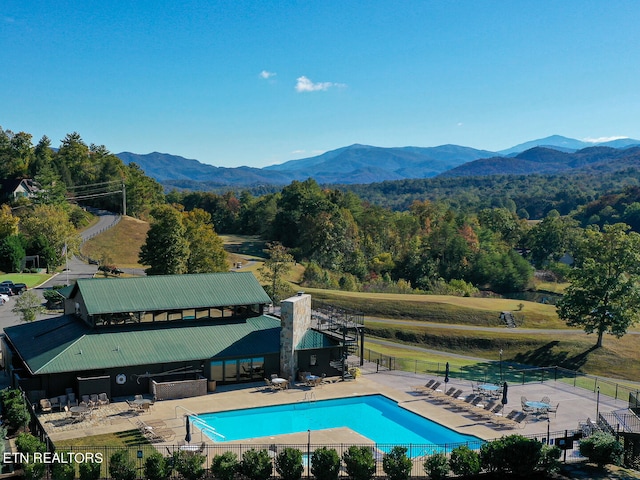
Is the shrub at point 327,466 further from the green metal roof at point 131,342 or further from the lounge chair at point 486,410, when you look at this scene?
the green metal roof at point 131,342

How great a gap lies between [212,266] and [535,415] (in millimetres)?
43905

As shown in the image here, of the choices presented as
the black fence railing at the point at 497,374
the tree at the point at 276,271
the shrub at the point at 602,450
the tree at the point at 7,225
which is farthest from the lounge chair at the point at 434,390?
the tree at the point at 7,225

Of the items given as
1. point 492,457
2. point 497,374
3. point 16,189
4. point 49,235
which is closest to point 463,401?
point 492,457

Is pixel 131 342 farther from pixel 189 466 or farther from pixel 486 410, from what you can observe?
pixel 486 410

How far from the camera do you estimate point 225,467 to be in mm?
22766

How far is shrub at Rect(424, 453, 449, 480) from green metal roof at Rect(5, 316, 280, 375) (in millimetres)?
15987

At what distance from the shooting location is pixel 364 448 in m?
23.9

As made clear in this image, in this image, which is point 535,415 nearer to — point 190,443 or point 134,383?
point 190,443

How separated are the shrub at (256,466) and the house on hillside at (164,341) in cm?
1223

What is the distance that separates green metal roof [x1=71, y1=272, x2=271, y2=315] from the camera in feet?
122

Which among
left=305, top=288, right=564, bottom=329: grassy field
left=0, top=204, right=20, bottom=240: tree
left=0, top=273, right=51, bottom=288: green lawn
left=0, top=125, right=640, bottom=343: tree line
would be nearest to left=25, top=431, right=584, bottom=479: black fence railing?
left=0, top=125, right=640, bottom=343: tree line

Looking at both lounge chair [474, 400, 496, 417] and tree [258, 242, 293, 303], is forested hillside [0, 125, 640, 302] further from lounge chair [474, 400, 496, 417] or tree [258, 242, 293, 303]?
lounge chair [474, 400, 496, 417]

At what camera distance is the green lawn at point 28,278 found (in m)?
67.7

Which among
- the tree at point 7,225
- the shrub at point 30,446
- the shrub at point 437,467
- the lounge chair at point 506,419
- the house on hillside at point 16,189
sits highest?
the house on hillside at point 16,189
